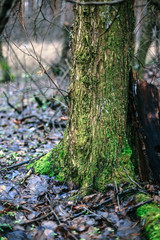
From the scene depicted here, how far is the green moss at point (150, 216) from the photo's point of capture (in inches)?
79.2

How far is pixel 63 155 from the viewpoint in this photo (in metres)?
3.03

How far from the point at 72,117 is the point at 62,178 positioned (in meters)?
0.88

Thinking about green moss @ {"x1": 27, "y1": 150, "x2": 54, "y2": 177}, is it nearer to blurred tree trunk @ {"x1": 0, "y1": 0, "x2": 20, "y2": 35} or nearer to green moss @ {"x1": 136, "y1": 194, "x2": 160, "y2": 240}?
green moss @ {"x1": 136, "y1": 194, "x2": 160, "y2": 240}

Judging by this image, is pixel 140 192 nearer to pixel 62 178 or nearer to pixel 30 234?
pixel 62 178

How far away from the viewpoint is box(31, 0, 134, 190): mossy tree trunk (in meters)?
2.50

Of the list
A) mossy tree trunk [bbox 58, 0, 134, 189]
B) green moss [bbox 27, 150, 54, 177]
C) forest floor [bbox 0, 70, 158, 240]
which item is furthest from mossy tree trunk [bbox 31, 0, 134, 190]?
green moss [bbox 27, 150, 54, 177]

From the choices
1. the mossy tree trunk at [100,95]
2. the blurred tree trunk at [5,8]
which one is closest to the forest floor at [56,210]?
the mossy tree trunk at [100,95]

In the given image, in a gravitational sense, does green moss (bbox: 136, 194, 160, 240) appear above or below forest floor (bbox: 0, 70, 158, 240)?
above

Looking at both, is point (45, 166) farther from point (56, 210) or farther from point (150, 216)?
point (150, 216)

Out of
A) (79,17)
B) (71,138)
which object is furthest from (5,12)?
(71,138)

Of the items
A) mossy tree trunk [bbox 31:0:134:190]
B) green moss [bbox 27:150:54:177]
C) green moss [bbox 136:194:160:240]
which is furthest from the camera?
green moss [bbox 27:150:54:177]

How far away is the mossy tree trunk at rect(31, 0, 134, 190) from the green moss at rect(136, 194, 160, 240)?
0.42 m

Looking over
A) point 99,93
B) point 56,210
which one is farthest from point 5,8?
point 56,210

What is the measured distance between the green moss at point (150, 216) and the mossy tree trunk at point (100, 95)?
1.39 feet
